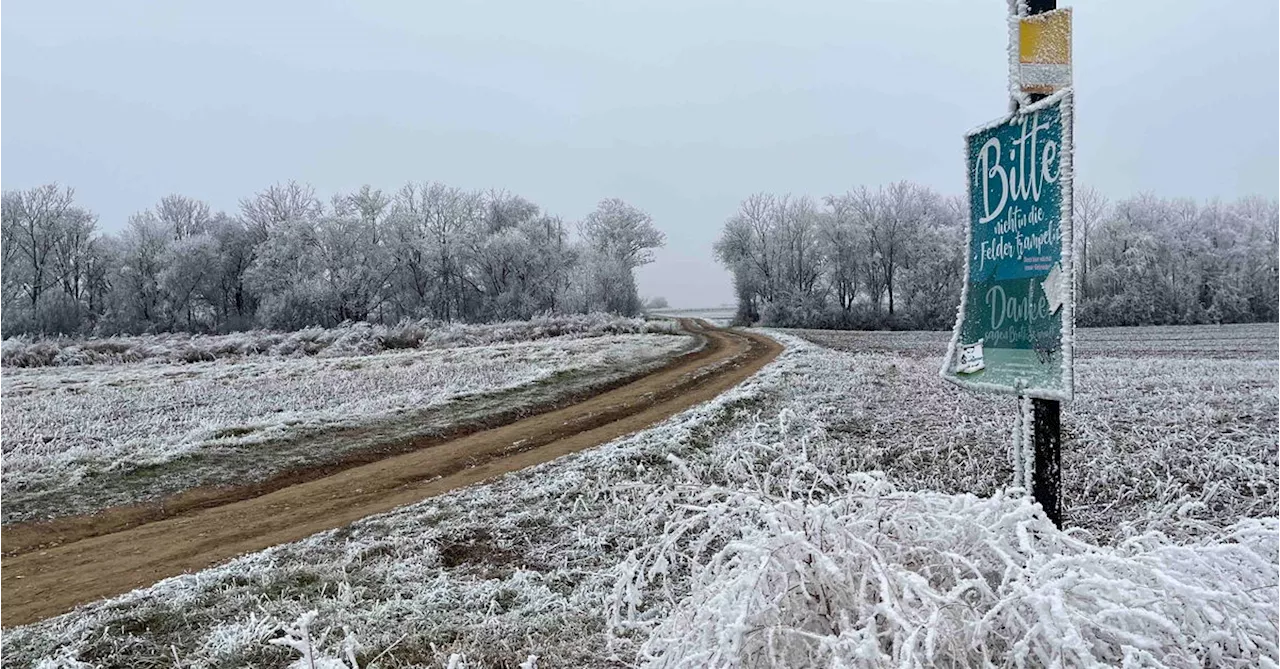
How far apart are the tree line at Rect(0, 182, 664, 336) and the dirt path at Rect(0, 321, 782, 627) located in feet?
139

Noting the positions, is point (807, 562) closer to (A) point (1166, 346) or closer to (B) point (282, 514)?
(B) point (282, 514)

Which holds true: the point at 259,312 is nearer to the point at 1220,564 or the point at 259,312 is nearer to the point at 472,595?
the point at 472,595

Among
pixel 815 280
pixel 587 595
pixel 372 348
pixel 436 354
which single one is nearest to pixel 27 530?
pixel 587 595

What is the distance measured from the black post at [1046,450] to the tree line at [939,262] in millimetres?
54900

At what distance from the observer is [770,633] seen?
2.22m

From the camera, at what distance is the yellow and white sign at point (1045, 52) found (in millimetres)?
3738

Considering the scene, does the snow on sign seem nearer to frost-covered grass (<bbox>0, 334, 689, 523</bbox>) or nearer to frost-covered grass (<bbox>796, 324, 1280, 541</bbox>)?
frost-covered grass (<bbox>796, 324, 1280, 541</bbox>)

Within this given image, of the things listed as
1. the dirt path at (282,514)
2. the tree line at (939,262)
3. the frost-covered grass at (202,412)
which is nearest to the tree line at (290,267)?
the tree line at (939,262)

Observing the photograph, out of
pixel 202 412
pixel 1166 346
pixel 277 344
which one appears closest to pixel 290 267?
pixel 277 344

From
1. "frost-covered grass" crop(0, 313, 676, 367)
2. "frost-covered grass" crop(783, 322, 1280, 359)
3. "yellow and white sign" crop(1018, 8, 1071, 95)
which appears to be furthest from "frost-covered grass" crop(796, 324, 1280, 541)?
"frost-covered grass" crop(0, 313, 676, 367)

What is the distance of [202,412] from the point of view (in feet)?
47.6

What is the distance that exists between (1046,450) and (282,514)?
26.8 ft

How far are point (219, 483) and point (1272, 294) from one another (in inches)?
2609

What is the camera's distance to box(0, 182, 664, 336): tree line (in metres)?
52.5
